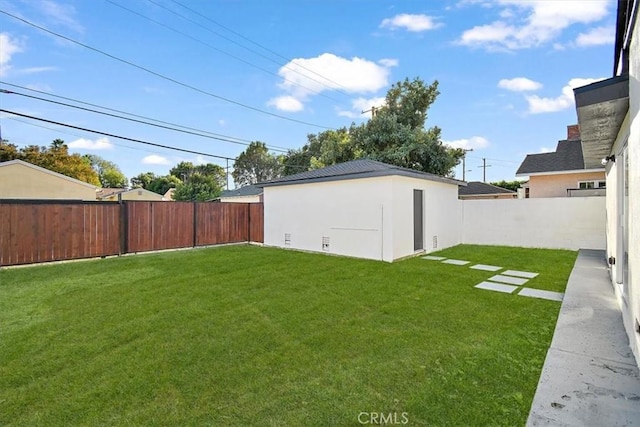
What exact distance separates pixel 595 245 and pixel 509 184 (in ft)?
60.6

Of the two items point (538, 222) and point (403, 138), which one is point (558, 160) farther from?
point (403, 138)

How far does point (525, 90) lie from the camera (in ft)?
39.8

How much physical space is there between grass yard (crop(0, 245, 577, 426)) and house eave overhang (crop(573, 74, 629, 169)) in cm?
242

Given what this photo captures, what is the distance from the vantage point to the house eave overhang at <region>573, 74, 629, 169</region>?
2952 mm

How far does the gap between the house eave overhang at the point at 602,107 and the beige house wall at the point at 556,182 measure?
36.6 ft

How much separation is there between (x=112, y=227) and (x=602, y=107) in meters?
10.5

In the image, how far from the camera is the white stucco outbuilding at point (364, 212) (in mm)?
8047

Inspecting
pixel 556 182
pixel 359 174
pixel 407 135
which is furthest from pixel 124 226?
pixel 556 182

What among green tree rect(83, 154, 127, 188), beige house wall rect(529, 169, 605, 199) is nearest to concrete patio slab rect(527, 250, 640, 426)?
beige house wall rect(529, 169, 605, 199)

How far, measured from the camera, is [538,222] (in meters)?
10.3

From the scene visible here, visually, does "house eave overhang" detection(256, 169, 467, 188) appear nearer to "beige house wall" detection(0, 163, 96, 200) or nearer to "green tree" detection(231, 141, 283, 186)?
"beige house wall" detection(0, 163, 96, 200)

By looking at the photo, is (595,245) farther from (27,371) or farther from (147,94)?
(147,94)

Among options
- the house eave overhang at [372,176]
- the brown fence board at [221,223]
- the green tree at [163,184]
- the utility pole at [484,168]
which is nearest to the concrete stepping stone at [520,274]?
the house eave overhang at [372,176]

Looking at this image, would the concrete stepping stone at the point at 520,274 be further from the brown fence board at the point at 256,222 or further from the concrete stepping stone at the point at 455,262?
the brown fence board at the point at 256,222
